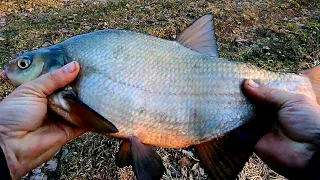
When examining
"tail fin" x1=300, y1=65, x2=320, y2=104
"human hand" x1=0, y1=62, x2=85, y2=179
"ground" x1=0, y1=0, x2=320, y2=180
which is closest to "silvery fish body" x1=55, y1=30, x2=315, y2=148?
"tail fin" x1=300, y1=65, x2=320, y2=104

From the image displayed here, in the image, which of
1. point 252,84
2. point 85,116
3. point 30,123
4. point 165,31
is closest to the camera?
point 85,116

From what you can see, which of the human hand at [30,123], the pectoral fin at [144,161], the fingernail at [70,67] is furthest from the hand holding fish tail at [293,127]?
the human hand at [30,123]

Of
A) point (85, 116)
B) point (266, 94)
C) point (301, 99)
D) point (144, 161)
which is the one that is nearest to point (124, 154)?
point (144, 161)

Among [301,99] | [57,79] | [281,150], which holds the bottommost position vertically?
[281,150]

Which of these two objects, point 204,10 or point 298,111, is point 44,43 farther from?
point 298,111

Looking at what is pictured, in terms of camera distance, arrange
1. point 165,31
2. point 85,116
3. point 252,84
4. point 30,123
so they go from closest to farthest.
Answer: point 85,116 < point 252,84 < point 30,123 < point 165,31

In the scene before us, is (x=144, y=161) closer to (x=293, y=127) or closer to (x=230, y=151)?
(x=230, y=151)

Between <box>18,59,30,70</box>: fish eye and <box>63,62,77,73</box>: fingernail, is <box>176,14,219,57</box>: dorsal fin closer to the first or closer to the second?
<box>63,62,77,73</box>: fingernail
